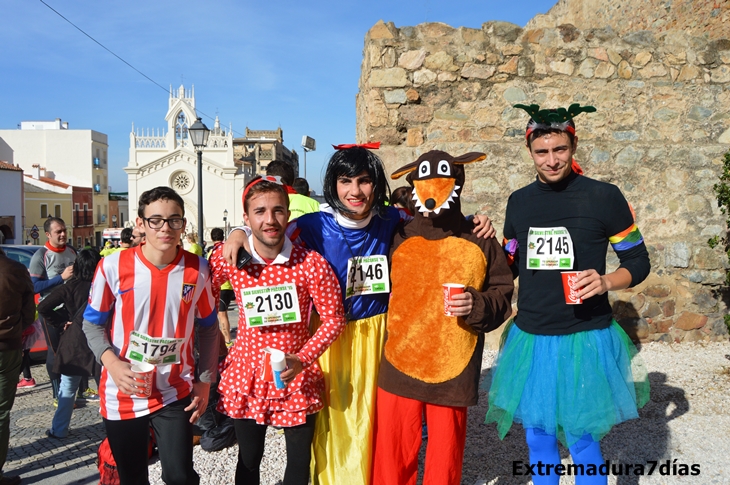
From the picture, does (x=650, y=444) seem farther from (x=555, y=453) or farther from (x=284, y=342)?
(x=284, y=342)

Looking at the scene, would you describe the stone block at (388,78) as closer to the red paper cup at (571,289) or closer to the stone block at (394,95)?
the stone block at (394,95)

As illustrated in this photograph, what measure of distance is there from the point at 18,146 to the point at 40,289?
60.4 metres

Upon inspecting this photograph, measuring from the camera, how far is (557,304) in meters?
2.58

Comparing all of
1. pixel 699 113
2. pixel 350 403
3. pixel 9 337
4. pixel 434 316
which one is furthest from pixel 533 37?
pixel 9 337

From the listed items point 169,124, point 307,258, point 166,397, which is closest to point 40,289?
point 166,397

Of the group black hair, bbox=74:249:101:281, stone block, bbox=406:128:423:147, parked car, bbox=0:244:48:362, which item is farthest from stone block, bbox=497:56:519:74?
parked car, bbox=0:244:48:362

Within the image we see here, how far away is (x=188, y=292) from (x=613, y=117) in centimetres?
465

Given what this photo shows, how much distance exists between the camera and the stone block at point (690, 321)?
220 inches

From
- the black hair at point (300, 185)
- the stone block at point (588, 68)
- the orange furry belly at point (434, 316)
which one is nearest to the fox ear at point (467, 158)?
the orange furry belly at point (434, 316)

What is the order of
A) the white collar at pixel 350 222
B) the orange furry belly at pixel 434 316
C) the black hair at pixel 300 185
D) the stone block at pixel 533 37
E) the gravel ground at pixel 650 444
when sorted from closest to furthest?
the orange furry belly at pixel 434 316
the white collar at pixel 350 222
the gravel ground at pixel 650 444
the black hair at pixel 300 185
the stone block at pixel 533 37

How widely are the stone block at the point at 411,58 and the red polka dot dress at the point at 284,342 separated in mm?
3251

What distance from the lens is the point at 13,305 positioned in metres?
3.61

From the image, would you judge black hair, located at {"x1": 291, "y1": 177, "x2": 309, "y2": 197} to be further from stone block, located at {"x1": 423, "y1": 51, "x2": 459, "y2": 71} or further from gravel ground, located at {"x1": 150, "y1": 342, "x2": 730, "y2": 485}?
gravel ground, located at {"x1": 150, "y1": 342, "x2": 730, "y2": 485}

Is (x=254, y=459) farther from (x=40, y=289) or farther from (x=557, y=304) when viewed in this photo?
(x=40, y=289)
